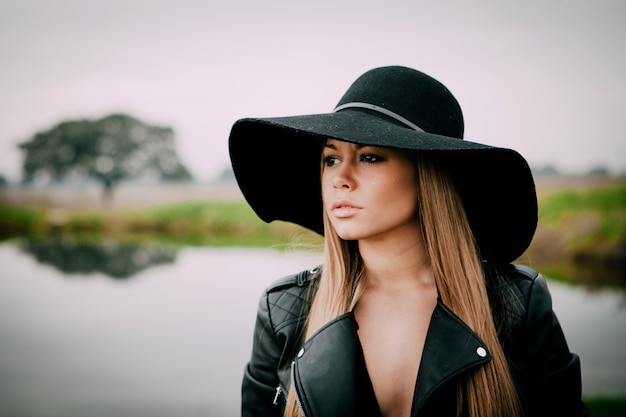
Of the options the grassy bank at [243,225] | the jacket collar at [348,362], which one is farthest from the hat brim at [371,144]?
the grassy bank at [243,225]

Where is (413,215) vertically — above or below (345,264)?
above

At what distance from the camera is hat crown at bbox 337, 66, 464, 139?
1.55m

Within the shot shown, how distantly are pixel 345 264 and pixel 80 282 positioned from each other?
12.8 m

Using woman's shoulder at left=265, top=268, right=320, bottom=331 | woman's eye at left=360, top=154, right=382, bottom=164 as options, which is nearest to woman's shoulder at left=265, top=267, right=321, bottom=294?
woman's shoulder at left=265, top=268, right=320, bottom=331

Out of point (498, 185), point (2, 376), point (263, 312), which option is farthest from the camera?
point (2, 376)

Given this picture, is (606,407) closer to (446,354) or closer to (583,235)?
(446,354)

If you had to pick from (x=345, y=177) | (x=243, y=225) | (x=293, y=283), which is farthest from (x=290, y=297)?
(x=243, y=225)

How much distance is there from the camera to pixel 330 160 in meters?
1.72

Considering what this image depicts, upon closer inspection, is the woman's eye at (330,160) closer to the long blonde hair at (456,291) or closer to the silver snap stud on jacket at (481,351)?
the long blonde hair at (456,291)

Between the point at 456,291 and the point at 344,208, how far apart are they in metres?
0.57

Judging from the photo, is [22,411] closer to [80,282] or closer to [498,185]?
[498,185]

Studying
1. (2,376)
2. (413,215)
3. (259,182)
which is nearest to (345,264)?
Answer: (413,215)

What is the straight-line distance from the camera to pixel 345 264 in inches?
74.1

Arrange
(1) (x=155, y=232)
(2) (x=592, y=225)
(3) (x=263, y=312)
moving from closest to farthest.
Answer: (3) (x=263, y=312) < (2) (x=592, y=225) < (1) (x=155, y=232)
